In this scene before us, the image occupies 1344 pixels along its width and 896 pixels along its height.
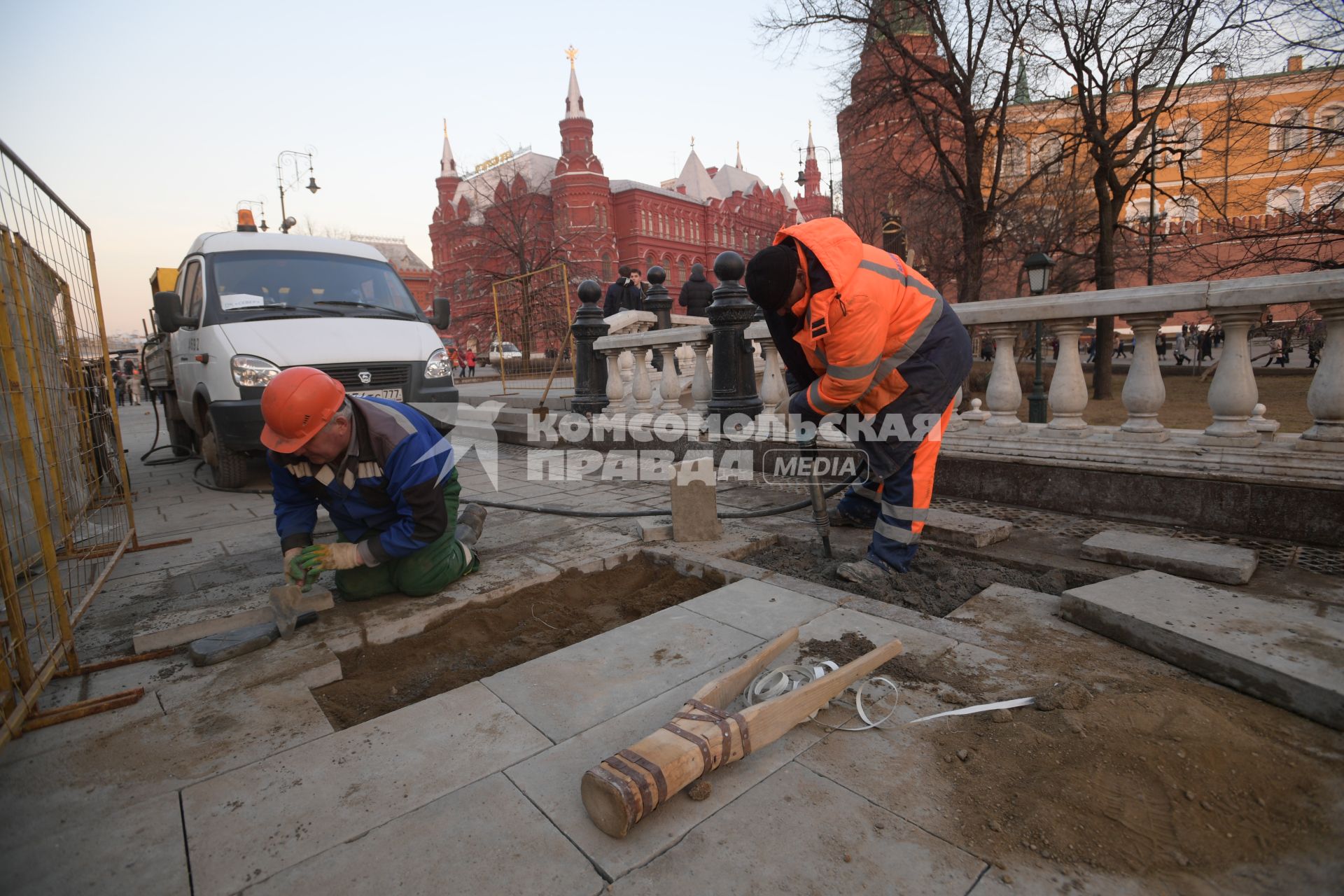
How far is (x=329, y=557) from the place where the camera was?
3.01m

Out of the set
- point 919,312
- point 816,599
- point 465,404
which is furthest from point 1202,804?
point 465,404

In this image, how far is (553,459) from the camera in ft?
25.3

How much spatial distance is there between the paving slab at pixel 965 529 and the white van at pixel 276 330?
16.2 ft

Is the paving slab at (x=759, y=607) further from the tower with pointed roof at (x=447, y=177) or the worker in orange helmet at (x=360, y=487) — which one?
the tower with pointed roof at (x=447, y=177)

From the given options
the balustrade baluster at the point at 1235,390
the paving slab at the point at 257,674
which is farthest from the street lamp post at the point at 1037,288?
the paving slab at the point at 257,674

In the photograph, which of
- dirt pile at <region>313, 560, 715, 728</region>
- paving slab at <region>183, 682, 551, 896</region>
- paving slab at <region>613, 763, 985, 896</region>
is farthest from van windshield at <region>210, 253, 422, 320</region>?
paving slab at <region>613, 763, 985, 896</region>

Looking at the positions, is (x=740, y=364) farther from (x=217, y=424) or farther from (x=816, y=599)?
(x=217, y=424)

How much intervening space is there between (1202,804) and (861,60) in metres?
16.3

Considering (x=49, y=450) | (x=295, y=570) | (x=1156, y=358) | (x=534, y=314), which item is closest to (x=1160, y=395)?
(x=1156, y=358)

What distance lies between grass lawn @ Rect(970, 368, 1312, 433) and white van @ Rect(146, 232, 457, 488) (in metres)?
6.46

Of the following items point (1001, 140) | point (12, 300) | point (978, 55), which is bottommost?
point (12, 300)

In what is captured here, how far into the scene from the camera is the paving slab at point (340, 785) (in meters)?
1.59

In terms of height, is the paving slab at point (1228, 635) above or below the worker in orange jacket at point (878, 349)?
below

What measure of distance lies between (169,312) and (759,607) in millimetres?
6367
